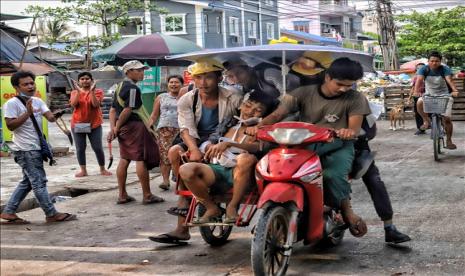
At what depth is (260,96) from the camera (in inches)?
221

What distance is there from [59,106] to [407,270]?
26.1 m

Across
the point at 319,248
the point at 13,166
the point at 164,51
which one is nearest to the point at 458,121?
the point at 164,51

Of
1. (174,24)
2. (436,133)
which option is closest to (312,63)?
(436,133)

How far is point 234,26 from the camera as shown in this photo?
44281 millimetres

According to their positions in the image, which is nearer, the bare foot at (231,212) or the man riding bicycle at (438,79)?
the bare foot at (231,212)

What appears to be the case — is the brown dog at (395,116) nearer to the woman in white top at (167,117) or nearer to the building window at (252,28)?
the woman in white top at (167,117)

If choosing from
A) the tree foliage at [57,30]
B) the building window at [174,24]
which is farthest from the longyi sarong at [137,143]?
the building window at [174,24]

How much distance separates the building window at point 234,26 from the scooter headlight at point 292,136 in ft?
128

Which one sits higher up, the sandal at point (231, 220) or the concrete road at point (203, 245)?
the sandal at point (231, 220)

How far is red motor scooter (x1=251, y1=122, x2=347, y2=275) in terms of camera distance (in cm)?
487

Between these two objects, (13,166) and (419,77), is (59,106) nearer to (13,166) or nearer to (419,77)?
(13,166)

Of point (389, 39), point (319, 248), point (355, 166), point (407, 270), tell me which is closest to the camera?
point (407, 270)

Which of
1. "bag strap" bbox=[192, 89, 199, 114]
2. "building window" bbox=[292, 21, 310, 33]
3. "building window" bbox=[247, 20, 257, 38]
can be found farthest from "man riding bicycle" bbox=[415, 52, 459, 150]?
"building window" bbox=[292, 21, 310, 33]

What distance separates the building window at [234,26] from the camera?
4381 centimetres
